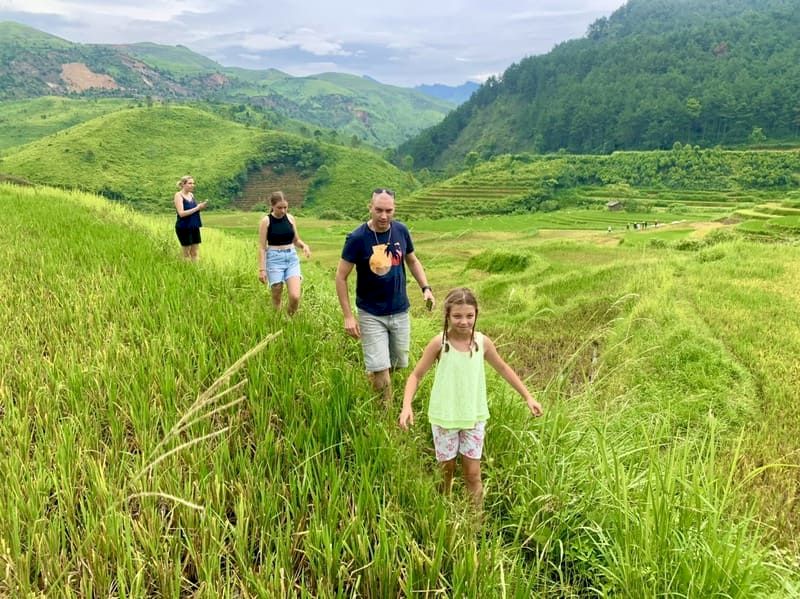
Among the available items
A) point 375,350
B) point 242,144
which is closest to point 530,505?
point 375,350

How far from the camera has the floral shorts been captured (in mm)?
2631

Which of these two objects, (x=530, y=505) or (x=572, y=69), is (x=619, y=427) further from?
(x=572, y=69)

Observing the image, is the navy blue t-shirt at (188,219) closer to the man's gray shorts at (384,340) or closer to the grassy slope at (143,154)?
the man's gray shorts at (384,340)

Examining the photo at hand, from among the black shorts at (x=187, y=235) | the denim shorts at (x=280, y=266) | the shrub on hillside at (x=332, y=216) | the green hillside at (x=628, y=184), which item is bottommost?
the denim shorts at (x=280, y=266)

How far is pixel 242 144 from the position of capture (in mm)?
101062

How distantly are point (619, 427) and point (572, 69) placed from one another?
15755 cm

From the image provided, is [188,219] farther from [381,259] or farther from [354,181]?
[354,181]

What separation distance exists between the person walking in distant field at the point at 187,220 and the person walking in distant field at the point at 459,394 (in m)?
5.16

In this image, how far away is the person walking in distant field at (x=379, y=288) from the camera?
3.55 m

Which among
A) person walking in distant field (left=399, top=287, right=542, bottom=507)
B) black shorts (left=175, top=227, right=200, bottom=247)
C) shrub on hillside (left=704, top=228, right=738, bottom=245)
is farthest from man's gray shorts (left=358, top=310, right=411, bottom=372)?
shrub on hillside (left=704, top=228, right=738, bottom=245)

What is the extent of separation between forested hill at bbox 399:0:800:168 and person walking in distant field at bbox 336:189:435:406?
98.0 metres

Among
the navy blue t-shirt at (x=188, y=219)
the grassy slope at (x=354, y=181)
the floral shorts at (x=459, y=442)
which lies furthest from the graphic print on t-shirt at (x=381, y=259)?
the grassy slope at (x=354, y=181)

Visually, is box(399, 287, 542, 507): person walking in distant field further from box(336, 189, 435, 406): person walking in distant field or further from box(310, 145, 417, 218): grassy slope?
box(310, 145, 417, 218): grassy slope

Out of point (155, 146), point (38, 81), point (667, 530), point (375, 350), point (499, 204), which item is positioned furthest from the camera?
point (38, 81)
